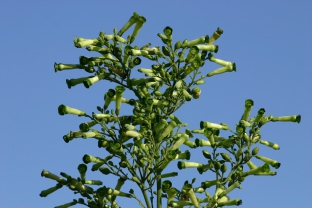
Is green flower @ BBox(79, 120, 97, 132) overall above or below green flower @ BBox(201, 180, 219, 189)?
above

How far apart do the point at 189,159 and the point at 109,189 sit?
47.3 inches

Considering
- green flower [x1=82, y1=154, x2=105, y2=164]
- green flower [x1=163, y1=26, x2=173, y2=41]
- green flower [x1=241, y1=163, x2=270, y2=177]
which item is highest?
green flower [x1=163, y1=26, x2=173, y2=41]

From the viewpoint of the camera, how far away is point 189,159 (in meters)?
9.47

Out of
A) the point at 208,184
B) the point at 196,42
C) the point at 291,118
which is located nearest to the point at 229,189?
the point at 208,184

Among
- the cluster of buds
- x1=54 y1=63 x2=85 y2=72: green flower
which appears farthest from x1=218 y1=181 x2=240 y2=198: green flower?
x1=54 y1=63 x2=85 y2=72: green flower

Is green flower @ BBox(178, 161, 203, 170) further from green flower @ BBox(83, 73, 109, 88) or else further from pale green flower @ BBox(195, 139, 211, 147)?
green flower @ BBox(83, 73, 109, 88)

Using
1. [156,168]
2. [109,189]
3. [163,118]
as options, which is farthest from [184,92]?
[109,189]

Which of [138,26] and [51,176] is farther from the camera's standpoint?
[138,26]

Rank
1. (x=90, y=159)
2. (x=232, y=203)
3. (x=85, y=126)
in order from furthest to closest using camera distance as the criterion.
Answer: (x=90, y=159) < (x=85, y=126) < (x=232, y=203)

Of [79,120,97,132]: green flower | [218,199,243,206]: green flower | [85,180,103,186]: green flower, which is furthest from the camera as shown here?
[85,180,103,186]: green flower

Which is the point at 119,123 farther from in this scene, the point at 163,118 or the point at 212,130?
the point at 212,130

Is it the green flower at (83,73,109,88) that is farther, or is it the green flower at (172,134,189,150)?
the green flower at (83,73,109,88)

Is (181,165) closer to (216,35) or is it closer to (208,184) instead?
(208,184)

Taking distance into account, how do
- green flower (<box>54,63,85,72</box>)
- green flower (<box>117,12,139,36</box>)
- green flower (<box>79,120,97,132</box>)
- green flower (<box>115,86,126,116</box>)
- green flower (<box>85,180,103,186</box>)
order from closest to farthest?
green flower (<box>79,120,97,132</box>) → green flower (<box>115,86,126,116</box>) → green flower (<box>85,180,103,186</box>) → green flower (<box>54,63,85,72</box>) → green flower (<box>117,12,139,36</box>)
